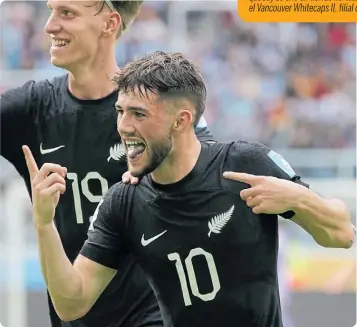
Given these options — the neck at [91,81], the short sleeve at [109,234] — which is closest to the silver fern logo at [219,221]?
the short sleeve at [109,234]

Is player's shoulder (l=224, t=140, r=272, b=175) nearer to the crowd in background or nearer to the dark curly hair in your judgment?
the dark curly hair

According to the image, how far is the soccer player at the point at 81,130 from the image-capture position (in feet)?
16.7

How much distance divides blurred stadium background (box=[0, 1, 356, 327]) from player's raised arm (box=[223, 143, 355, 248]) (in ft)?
18.6

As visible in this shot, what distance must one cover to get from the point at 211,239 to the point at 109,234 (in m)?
0.45

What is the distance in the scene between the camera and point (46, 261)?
4062 mm

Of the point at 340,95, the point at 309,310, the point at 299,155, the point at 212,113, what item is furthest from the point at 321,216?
the point at 340,95

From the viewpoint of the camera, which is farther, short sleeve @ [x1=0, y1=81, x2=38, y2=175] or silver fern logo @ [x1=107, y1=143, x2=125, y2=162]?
A: short sleeve @ [x1=0, y1=81, x2=38, y2=175]

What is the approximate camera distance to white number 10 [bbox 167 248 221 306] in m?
4.20

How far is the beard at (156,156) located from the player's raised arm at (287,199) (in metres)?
0.27

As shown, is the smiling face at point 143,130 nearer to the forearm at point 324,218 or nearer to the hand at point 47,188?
the hand at point 47,188

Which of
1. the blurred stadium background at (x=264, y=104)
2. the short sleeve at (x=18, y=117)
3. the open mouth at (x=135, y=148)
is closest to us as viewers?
the open mouth at (x=135, y=148)

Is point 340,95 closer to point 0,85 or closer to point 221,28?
point 221,28

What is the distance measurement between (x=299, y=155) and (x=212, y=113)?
1336mm

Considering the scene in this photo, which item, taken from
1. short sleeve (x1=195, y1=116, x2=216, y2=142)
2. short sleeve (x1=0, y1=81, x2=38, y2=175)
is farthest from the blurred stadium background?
short sleeve (x1=195, y1=116, x2=216, y2=142)
